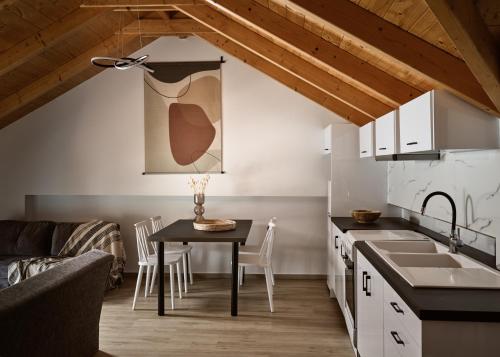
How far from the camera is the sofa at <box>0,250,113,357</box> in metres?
1.92

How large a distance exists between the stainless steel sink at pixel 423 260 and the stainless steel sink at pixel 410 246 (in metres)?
0.37

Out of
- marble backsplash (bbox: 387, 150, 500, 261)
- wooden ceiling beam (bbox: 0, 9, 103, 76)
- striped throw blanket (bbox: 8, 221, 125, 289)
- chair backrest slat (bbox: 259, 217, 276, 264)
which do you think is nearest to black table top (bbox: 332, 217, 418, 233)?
marble backsplash (bbox: 387, 150, 500, 261)

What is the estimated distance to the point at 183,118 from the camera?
16.7 ft

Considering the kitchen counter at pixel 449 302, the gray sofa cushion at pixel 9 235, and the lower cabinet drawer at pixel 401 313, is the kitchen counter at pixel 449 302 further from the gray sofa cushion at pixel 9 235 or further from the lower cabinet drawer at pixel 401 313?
the gray sofa cushion at pixel 9 235

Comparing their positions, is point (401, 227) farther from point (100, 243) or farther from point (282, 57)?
point (100, 243)

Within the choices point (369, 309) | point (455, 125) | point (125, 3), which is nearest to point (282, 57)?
point (125, 3)

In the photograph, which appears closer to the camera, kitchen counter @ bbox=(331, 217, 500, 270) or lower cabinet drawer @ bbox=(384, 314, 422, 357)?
lower cabinet drawer @ bbox=(384, 314, 422, 357)

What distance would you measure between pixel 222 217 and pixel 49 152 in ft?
8.35

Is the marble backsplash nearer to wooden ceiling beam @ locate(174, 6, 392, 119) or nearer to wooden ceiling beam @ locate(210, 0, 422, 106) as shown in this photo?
wooden ceiling beam @ locate(210, 0, 422, 106)

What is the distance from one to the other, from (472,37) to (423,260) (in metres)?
1.41

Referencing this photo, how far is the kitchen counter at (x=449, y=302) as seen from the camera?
1481 millimetres

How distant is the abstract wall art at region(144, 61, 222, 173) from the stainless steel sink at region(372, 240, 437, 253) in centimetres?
270

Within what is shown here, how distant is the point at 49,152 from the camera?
5.29 m

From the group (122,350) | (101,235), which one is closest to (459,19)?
(122,350)
